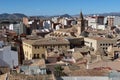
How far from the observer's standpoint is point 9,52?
91.2ft

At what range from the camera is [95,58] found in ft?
94.6

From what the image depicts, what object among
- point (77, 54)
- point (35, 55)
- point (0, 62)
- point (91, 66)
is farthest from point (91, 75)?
point (35, 55)

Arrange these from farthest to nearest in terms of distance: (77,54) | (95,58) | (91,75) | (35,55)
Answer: (35,55) → (77,54) → (95,58) → (91,75)

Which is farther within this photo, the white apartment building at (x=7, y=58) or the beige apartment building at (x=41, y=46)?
the beige apartment building at (x=41, y=46)

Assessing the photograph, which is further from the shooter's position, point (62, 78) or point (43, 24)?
point (43, 24)

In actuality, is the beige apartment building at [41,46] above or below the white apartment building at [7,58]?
below

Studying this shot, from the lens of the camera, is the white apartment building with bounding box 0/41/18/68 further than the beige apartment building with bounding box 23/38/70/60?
No

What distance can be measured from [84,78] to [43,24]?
79.7 meters

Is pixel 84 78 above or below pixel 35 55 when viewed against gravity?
above

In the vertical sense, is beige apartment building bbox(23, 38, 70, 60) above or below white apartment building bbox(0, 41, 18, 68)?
below

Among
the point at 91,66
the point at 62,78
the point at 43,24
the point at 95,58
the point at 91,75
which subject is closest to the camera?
the point at 62,78

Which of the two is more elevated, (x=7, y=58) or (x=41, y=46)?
(x=7, y=58)

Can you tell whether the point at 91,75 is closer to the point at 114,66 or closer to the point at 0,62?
the point at 114,66

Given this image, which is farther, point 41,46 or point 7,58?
point 41,46
